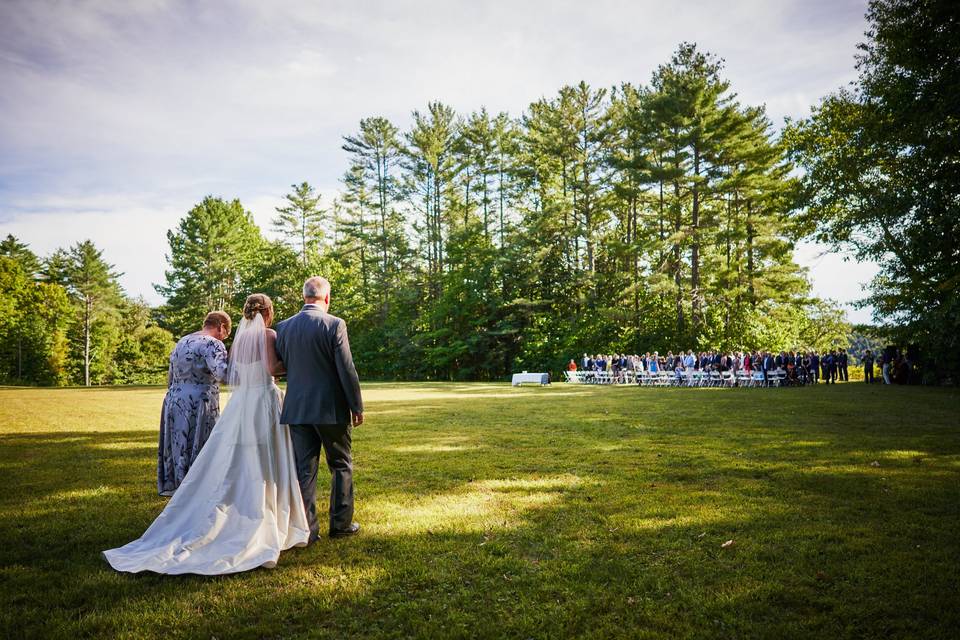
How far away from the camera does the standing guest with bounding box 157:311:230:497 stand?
5.83 meters

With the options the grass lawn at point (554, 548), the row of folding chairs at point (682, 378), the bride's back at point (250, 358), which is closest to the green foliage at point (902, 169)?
the row of folding chairs at point (682, 378)

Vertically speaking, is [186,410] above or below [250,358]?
below

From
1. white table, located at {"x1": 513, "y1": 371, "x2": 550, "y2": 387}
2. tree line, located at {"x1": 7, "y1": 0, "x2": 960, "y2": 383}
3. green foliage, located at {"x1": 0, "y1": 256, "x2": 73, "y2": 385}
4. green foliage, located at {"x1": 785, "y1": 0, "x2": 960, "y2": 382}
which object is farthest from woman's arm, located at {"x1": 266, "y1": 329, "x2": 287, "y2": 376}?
green foliage, located at {"x1": 0, "y1": 256, "x2": 73, "y2": 385}

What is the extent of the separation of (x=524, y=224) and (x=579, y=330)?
9096mm

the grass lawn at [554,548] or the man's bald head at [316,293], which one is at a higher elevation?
the man's bald head at [316,293]

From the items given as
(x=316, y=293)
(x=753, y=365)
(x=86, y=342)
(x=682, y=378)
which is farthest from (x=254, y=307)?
(x=86, y=342)

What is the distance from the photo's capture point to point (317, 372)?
15.9 ft

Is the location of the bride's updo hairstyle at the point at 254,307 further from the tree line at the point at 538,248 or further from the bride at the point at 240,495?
the tree line at the point at 538,248

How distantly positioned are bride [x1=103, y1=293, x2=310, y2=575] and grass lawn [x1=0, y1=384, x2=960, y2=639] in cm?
18

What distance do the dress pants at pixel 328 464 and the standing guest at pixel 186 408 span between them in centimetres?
158

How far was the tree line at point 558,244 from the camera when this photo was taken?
3144 cm

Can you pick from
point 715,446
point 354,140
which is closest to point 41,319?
point 354,140

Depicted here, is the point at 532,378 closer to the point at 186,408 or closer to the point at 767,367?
the point at 767,367

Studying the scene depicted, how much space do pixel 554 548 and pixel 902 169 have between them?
21.7 metres
